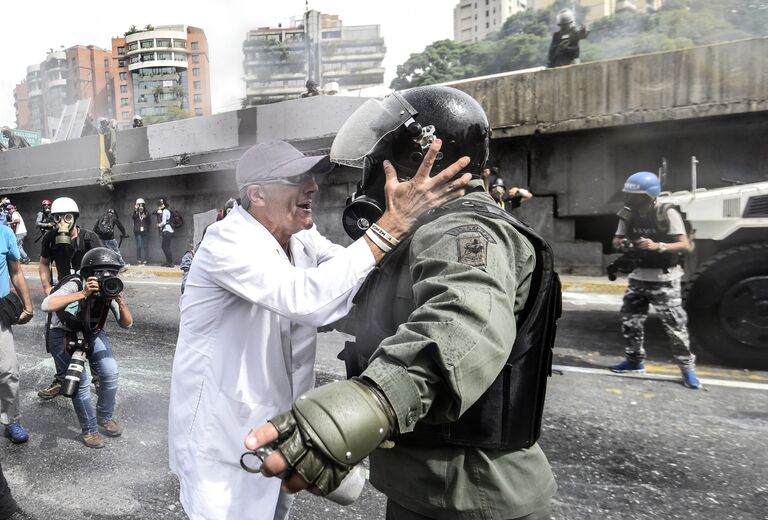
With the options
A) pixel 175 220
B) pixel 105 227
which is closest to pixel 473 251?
pixel 105 227

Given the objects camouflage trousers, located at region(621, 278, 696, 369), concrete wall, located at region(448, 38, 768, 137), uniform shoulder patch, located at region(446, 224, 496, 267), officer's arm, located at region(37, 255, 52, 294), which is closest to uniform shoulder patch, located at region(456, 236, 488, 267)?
uniform shoulder patch, located at region(446, 224, 496, 267)

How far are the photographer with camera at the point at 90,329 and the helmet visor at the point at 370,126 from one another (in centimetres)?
273

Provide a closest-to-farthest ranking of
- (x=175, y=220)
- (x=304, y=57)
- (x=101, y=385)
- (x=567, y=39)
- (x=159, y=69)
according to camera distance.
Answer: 1. (x=101, y=385)
2. (x=567, y=39)
3. (x=175, y=220)
4. (x=304, y=57)
5. (x=159, y=69)

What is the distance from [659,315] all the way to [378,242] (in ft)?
13.5

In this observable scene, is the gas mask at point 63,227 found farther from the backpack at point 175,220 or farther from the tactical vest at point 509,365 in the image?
the backpack at point 175,220

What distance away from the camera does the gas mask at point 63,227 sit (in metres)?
5.32

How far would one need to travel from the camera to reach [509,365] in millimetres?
1319

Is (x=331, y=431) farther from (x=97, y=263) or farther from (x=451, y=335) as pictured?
(x=97, y=263)

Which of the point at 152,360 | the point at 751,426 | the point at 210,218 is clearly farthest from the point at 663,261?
the point at 210,218

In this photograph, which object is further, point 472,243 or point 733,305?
point 733,305

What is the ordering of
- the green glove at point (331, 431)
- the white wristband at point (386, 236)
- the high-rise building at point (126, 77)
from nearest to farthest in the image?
the green glove at point (331, 431) → the white wristband at point (386, 236) → the high-rise building at point (126, 77)

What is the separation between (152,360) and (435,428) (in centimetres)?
502

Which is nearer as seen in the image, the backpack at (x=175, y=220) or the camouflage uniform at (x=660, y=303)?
the camouflage uniform at (x=660, y=303)

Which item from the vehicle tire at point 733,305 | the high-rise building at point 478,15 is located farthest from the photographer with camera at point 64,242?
the high-rise building at point 478,15
